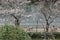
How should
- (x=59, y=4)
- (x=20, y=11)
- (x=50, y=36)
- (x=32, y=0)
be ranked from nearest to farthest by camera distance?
1. (x=50, y=36)
2. (x=20, y=11)
3. (x=59, y=4)
4. (x=32, y=0)

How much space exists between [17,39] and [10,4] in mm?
8715

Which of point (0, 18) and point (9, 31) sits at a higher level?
point (9, 31)

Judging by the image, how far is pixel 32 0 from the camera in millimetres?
17453

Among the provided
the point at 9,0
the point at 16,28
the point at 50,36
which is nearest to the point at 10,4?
the point at 9,0

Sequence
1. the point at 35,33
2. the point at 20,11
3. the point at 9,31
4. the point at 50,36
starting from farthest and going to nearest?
the point at 35,33, the point at 20,11, the point at 50,36, the point at 9,31

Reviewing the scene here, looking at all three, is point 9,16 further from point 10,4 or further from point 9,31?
point 9,31

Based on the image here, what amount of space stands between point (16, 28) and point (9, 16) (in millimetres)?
8579

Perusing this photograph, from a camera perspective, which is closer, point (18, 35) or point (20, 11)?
point (18, 35)

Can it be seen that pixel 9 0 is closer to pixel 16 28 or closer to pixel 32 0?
pixel 32 0

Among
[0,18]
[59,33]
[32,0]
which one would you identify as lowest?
[59,33]

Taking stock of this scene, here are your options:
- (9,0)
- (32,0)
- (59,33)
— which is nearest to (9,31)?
(9,0)

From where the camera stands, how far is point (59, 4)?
1582 cm

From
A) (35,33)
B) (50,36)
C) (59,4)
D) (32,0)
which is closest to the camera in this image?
(50,36)

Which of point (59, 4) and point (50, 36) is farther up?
point (59, 4)
